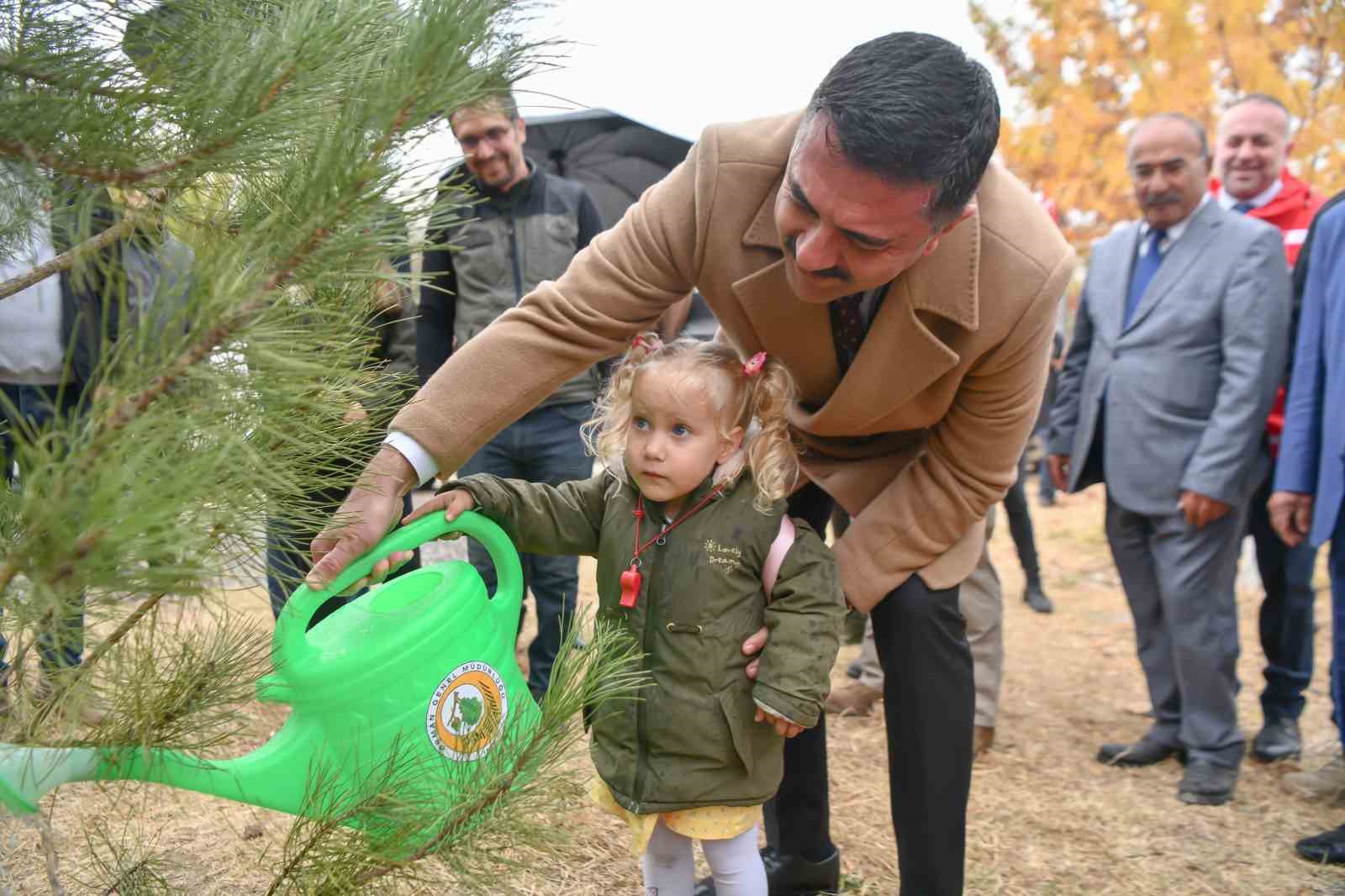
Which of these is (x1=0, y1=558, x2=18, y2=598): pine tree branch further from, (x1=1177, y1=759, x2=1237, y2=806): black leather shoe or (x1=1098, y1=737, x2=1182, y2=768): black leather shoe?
(x1=1098, y1=737, x2=1182, y2=768): black leather shoe

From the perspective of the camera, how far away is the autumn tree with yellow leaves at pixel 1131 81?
5.56 meters

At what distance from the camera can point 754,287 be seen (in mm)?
1808

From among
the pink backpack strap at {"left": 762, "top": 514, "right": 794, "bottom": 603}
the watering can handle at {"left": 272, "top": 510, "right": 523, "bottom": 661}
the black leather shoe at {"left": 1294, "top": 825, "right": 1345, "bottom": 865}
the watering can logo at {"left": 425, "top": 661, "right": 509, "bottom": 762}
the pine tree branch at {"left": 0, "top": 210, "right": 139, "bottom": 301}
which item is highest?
the pine tree branch at {"left": 0, "top": 210, "right": 139, "bottom": 301}

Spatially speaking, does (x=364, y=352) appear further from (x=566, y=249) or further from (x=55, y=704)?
(x=566, y=249)

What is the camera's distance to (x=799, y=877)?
2207 mm

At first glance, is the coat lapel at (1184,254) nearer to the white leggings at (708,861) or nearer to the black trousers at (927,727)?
the black trousers at (927,727)

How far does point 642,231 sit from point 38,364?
4.51 feet

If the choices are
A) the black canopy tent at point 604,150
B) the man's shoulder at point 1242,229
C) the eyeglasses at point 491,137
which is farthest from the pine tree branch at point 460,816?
the black canopy tent at point 604,150

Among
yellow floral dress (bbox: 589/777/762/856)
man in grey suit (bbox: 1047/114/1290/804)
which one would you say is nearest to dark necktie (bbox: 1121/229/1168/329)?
man in grey suit (bbox: 1047/114/1290/804)

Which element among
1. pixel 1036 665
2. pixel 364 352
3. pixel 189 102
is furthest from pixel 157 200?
pixel 1036 665

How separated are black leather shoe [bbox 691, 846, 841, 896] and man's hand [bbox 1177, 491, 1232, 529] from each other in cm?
166

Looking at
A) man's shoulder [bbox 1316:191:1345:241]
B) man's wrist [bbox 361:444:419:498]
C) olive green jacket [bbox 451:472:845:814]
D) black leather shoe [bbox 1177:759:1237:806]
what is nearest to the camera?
man's wrist [bbox 361:444:419:498]

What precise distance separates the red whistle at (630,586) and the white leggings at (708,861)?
0.41 metres

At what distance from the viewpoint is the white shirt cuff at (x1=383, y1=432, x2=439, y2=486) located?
5.13ft
